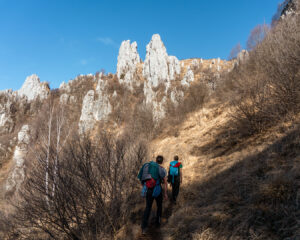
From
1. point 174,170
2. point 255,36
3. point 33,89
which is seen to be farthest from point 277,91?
point 33,89

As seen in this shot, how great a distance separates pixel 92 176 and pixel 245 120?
21.6ft

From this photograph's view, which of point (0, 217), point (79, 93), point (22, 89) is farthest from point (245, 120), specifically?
point (22, 89)

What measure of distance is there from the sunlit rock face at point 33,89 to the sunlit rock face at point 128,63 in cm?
2723

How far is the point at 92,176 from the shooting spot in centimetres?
435

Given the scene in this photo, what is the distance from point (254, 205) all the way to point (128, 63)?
57306 mm

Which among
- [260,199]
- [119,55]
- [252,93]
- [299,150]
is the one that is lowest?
[260,199]

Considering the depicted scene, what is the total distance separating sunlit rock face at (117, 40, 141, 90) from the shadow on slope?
4446 centimetres

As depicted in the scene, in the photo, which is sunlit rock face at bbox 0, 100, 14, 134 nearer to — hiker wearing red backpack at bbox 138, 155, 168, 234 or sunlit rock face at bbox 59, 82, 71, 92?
sunlit rock face at bbox 59, 82, 71, 92

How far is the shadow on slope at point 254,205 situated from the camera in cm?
242

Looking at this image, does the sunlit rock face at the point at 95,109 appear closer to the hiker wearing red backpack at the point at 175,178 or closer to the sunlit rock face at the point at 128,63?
the sunlit rock face at the point at 128,63

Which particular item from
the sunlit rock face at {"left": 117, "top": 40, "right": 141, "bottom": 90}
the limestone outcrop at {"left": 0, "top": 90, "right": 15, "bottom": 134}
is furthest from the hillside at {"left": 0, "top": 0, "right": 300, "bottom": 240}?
the limestone outcrop at {"left": 0, "top": 90, "right": 15, "bottom": 134}

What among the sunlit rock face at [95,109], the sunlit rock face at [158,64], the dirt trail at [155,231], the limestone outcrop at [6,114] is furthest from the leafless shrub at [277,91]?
the limestone outcrop at [6,114]

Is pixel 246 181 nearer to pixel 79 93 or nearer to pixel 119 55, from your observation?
pixel 79 93

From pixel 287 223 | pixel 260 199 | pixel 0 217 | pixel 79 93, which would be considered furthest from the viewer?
pixel 79 93
